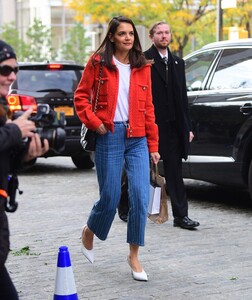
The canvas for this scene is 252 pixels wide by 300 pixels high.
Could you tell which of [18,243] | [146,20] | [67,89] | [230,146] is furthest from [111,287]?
[146,20]

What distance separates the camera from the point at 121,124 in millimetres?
6113

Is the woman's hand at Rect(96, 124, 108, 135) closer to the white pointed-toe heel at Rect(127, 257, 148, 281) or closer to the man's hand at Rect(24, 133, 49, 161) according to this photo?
the white pointed-toe heel at Rect(127, 257, 148, 281)

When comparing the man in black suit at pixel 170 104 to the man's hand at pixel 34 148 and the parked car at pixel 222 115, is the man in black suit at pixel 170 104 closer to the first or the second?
the parked car at pixel 222 115

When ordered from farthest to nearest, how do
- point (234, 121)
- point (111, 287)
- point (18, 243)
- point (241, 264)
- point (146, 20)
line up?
point (146, 20) < point (234, 121) < point (18, 243) < point (241, 264) < point (111, 287)

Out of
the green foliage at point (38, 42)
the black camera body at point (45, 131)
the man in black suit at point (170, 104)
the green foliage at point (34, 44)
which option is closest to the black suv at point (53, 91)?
the man in black suit at point (170, 104)

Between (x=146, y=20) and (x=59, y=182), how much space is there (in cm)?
2056

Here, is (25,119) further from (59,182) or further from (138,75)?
(59,182)

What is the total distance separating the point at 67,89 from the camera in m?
12.7

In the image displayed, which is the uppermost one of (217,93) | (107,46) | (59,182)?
(107,46)

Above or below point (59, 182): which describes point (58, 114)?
above

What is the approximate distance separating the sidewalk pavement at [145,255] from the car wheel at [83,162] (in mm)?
3287

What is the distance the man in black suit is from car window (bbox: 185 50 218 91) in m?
1.55

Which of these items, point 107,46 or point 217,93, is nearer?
point 107,46

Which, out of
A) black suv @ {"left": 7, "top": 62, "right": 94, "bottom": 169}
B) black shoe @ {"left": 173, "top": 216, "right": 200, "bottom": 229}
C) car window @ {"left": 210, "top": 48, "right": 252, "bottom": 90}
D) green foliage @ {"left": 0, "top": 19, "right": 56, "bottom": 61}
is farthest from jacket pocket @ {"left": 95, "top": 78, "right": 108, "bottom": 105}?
green foliage @ {"left": 0, "top": 19, "right": 56, "bottom": 61}
